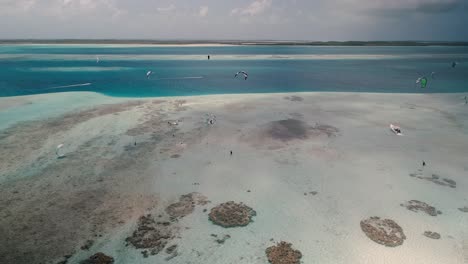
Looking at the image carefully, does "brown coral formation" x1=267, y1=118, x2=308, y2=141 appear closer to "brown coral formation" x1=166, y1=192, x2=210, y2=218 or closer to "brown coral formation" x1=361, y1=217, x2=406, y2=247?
"brown coral formation" x1=166, y1=192, x2=210, y2=218

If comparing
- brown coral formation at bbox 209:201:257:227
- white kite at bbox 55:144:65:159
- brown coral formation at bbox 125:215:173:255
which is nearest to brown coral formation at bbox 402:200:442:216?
brown coral formation at bbox 209:201:257:227

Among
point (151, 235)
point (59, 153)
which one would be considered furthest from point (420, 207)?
point (59, 153)

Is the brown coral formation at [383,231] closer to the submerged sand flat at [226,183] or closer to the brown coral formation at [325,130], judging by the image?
the submerged sand flat at [226,183]

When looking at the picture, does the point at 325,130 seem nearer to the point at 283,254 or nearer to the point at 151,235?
the point at 283,254

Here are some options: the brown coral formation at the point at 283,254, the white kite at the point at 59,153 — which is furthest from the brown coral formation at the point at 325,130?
the white kite at the point at 59,153

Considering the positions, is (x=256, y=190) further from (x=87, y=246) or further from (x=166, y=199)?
(x=87, y=246)

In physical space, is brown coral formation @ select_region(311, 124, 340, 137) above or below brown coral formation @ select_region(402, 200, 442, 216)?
above

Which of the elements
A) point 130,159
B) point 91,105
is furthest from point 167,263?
point 91,105
